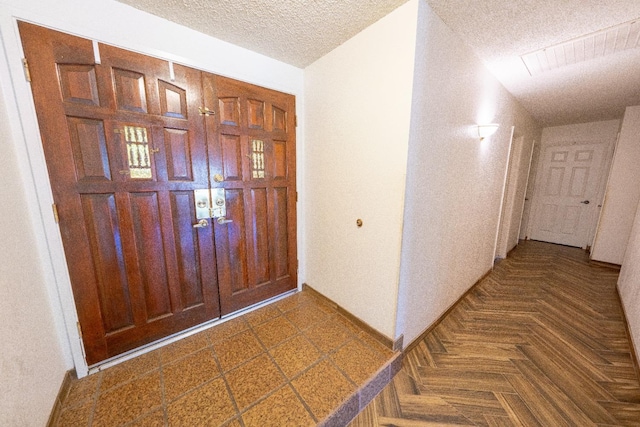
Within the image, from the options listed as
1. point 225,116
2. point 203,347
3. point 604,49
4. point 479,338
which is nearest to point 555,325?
point 479,338

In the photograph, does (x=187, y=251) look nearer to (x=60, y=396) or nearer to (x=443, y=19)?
(x=60, y=396)

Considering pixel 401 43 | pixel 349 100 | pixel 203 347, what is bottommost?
pixel 203 347

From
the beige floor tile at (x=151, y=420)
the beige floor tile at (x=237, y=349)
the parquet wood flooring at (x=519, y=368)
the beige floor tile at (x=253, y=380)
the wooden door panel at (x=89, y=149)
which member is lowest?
the parquet wood flooring at (x=519, y=368)

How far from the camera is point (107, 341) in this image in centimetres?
148

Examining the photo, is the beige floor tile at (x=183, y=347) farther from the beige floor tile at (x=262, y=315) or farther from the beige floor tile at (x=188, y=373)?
the beige floor tile at (x=262, y=315)

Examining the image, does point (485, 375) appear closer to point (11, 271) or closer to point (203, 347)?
point (203, 347)

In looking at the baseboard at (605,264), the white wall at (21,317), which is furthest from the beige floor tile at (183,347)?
the baseboard at (605,264)

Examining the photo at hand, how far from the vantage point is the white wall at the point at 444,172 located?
144cm

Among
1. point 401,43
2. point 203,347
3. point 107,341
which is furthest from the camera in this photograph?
point 203,347

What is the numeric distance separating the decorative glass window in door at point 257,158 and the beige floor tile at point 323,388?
1605mm

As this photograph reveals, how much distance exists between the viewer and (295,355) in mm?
1599

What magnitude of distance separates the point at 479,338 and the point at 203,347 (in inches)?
91.5

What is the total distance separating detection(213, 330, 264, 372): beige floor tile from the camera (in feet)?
5.06

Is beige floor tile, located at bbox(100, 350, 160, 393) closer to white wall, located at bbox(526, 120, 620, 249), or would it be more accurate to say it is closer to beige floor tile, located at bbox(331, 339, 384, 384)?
beige floor tile, located at bbox(331, 339, 384, 384)
